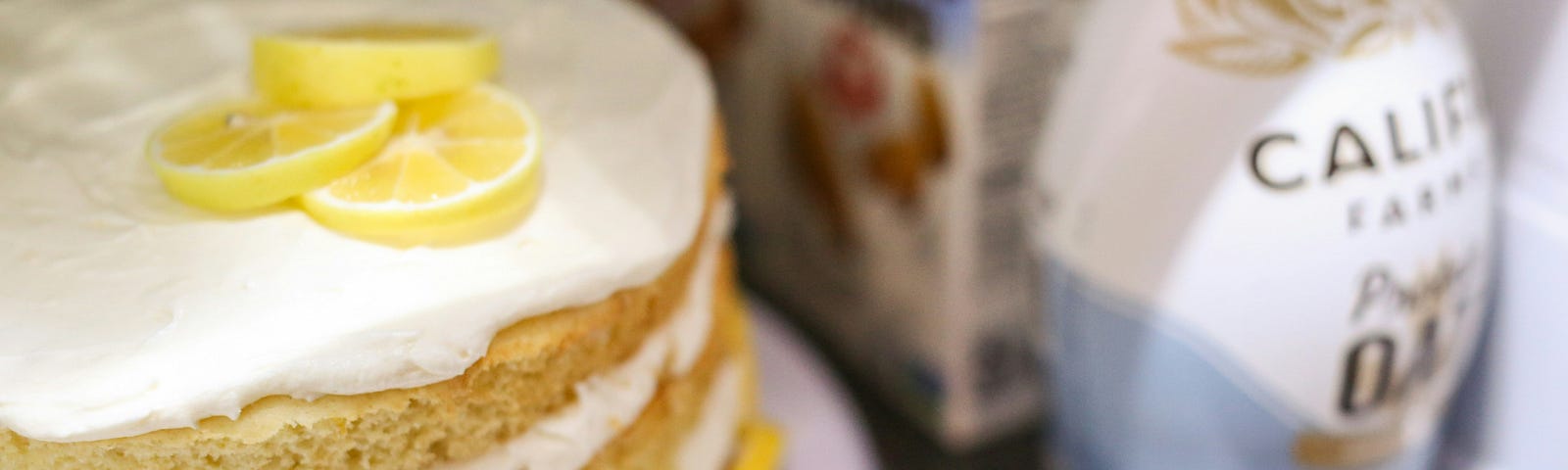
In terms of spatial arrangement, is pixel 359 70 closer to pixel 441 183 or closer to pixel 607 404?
pixel 441 183

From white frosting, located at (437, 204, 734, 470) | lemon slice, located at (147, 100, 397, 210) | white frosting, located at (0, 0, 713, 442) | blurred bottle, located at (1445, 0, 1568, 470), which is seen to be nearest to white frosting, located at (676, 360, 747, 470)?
white frosting, located at (437, 204, 734, 470)

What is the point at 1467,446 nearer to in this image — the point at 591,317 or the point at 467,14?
the point at 591,317

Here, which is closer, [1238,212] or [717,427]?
[1238,212]

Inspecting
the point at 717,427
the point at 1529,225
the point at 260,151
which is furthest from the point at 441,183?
the point at 1529,225

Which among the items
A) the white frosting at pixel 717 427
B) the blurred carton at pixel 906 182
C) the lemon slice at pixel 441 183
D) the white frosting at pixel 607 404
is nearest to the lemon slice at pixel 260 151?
the lemon slice at pixel 441 183

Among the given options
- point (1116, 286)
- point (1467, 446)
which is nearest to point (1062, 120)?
point (1116, 286)
